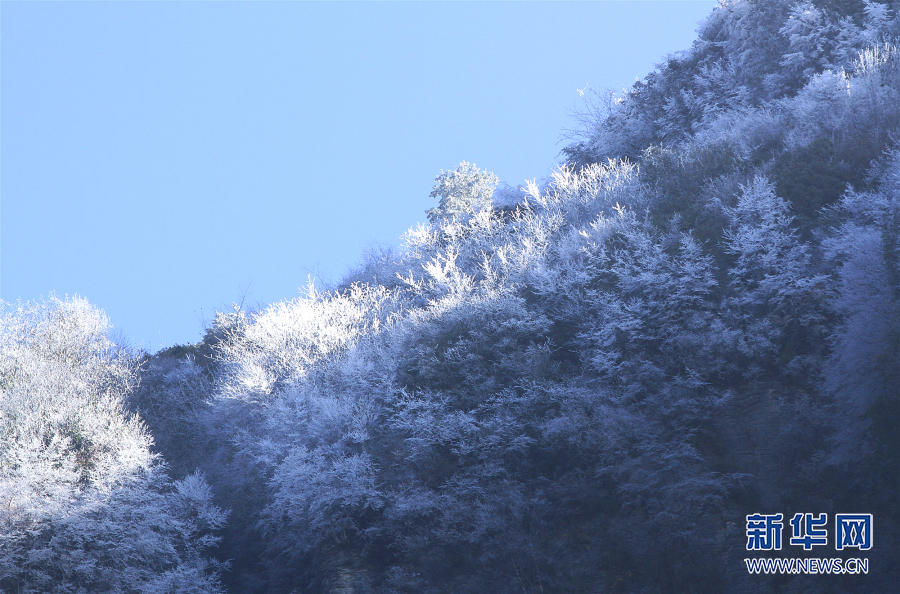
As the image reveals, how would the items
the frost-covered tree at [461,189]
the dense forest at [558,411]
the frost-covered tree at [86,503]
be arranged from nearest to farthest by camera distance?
the dense forest at [558,411], the frost-covered tree at [86,503], the frost-covered tree at [461,189]

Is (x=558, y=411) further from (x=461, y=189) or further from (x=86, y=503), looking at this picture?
(x=461, y=189)

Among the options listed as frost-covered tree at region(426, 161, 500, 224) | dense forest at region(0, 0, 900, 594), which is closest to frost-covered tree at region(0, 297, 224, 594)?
dense forest at region(0, 0, 900, 594)

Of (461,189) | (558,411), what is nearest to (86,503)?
(558,411)

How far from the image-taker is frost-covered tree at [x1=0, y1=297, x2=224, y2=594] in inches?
749

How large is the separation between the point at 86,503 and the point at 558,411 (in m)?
13.9

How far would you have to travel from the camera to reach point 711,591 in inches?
592

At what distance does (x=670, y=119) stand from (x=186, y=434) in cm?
2748

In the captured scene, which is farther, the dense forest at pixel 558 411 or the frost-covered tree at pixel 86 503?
the frost-covered tree at pixel 86 503

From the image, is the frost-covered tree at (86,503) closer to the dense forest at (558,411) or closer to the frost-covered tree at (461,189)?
the dense forest at (558,411)

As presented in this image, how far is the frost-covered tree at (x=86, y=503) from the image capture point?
749 inches

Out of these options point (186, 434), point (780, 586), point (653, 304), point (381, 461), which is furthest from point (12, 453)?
point (780, 586)

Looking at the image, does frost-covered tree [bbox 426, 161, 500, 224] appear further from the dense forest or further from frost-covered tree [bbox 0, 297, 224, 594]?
frost-covered tree [bbox 0, 297, 224, 594]

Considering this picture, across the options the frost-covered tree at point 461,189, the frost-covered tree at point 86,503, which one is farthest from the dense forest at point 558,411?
the frost-covered tree at point 461,189

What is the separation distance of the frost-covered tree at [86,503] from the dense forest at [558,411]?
9 cm
